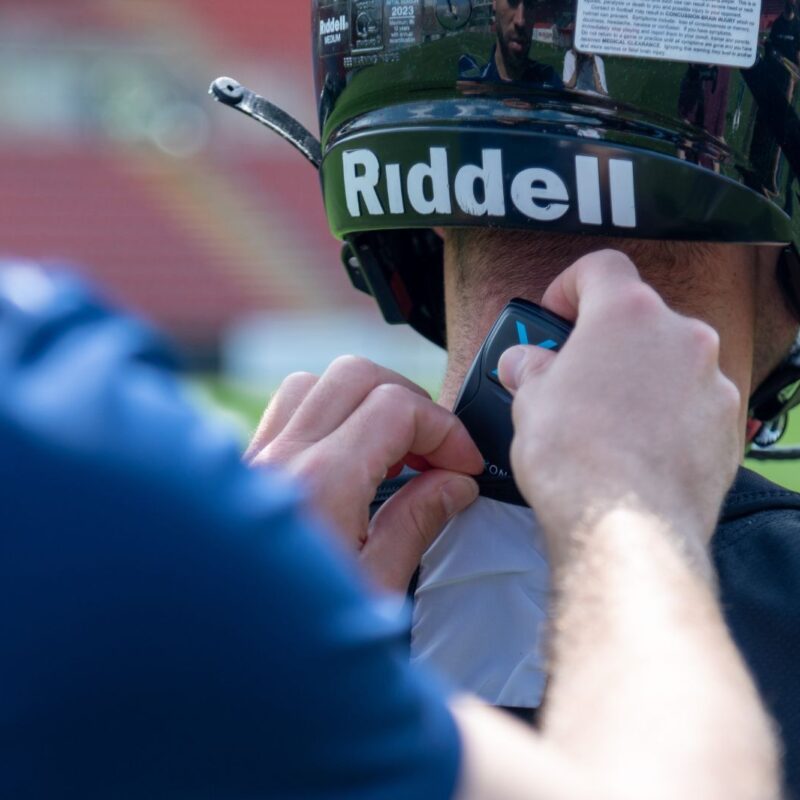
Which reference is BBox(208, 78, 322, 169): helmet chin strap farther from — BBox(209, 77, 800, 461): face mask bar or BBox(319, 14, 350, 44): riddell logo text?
A: BBox(319, 14, 350, 44): riddell logo text

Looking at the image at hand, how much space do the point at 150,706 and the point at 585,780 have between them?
27 cm

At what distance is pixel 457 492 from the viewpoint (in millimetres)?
1383

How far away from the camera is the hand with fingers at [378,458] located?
134 cm

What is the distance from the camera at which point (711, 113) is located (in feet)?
4.81

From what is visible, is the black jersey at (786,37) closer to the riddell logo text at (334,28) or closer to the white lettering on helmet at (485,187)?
the white lettering on helmet at (485,187)

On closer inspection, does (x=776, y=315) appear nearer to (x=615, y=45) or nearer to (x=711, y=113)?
(x=711, y=113)

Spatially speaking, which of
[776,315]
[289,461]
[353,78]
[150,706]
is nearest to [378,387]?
[289,461]

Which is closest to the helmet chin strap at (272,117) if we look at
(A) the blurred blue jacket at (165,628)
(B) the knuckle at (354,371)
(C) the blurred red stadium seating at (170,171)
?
(B) the knuckle at (354,371)

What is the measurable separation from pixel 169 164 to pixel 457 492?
66.1 ft

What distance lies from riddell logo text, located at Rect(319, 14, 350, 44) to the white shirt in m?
0.64

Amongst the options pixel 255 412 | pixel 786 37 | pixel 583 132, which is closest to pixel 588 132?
pixel 583 132

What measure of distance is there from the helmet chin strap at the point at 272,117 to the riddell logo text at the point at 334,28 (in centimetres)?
25

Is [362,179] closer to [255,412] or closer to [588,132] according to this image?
[588,132]

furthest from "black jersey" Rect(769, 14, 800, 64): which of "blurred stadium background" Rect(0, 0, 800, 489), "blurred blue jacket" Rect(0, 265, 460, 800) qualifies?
"blurred stadium background" Rect(0, 0, 800, 489)
